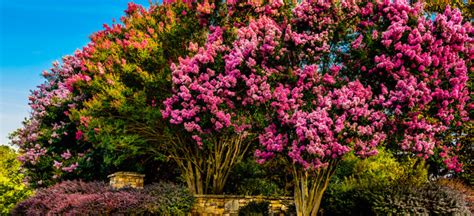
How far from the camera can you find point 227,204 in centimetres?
1489

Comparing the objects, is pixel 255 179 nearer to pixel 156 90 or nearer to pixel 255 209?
pixel 255 209

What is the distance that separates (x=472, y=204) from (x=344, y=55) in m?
5.19

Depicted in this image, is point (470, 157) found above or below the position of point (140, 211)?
above

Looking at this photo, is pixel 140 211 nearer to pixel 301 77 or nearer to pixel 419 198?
pixel 301 77

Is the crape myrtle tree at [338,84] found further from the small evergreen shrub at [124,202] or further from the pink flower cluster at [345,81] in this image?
the small evergreen shrub at [124,202]

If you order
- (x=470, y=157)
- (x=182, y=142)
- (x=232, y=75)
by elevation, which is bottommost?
(x=470, y=157)

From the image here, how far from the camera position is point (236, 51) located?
1207 centimetres

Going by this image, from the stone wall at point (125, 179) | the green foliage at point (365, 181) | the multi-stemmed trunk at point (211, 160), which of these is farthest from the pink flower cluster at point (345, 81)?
the stone wall at point (125, 179)

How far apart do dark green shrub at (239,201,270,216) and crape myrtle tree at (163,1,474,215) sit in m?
1.96

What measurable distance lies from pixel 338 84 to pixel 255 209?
470cm

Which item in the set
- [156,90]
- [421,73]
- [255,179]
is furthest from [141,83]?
[421,73]

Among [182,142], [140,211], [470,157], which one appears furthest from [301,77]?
[470,157]

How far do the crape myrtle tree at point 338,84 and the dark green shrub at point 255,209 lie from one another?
1.96m

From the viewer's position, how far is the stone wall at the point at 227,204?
1459 cm
